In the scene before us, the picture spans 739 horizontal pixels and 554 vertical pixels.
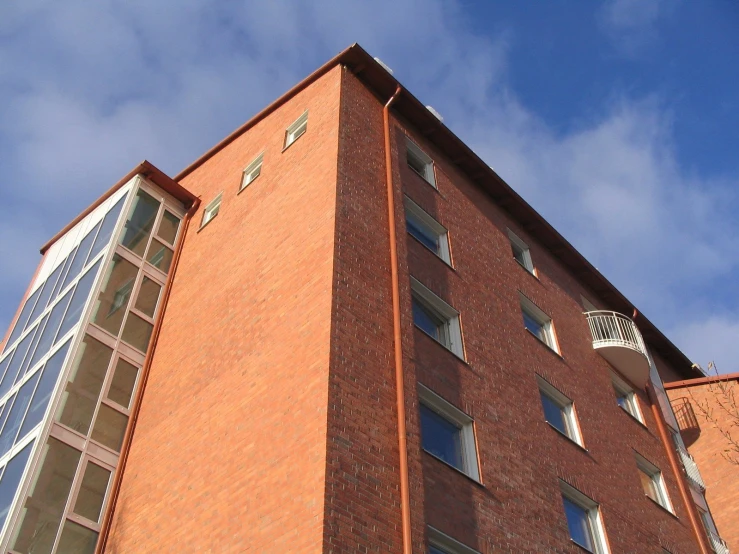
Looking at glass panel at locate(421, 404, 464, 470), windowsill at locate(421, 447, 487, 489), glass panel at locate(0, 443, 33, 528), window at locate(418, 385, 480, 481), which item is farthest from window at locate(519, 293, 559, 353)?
glass panel at locate(0, 443, 33, 528)

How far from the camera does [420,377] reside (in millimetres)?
13891

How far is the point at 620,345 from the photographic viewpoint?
70.8 ft

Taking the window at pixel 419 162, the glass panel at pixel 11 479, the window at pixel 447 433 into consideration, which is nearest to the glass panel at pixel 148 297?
the glass panel at pixel 11 479

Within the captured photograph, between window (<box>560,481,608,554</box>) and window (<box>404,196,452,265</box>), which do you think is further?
window (<box>404,196,452,265</box>)

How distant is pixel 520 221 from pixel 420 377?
10.9m

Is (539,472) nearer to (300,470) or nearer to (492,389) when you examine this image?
(492,389)

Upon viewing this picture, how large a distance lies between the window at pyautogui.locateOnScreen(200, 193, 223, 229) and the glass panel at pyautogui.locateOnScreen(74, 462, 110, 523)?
740cm

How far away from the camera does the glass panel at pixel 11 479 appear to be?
13.5 meters

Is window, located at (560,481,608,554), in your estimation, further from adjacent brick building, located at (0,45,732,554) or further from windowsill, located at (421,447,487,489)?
windowsill, located at (421,447,487,489)

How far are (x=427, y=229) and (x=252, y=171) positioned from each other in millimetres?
5096

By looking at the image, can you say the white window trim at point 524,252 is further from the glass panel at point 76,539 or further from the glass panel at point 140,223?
the glass panel at point 76,539

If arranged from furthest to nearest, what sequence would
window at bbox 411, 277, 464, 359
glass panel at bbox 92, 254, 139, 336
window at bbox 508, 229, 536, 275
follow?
window at bbox 508, 229, 536, 275 < glass panel at bbox 92, 254, 139, 336 < window at bbox 411, 277, 464, 359

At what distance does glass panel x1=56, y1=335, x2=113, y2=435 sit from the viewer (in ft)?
49.7

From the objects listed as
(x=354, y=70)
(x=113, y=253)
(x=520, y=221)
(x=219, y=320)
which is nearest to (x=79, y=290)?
(x=113, y=253)
